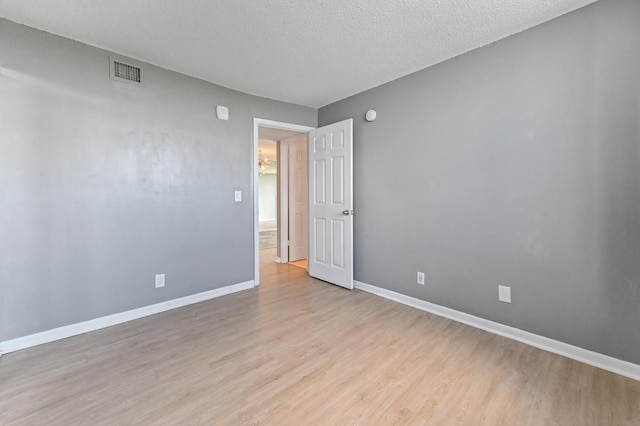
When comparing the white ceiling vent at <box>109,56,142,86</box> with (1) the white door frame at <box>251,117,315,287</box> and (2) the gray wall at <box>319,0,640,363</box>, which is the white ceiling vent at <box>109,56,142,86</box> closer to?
(1) the white door frame at <box>251,117,315,287</box>

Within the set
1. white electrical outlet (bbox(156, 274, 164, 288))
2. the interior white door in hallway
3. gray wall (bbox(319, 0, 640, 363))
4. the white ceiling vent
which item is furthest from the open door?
the white ceiling vent

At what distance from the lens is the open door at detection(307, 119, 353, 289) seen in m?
3.26

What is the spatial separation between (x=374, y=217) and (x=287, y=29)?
6.74 ft

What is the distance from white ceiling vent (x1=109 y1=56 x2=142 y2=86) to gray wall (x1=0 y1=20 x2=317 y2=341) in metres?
0.06

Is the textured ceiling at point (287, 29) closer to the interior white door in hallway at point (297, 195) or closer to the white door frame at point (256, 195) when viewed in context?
the white door frame at point (256, 195)

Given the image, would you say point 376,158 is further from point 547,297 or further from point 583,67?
point 547,297

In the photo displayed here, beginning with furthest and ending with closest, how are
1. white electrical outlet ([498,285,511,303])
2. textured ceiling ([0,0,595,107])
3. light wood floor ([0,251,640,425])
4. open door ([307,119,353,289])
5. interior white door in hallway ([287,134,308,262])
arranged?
interior white door in hallway ([287,134,308,262]), open door ([307,119,353,289]), white electrical outlet ([498,285,511,303]), textured ceiling ([0,0,595,107]), light wood floor ([0,251,640,425])

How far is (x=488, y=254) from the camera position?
2.27 metres

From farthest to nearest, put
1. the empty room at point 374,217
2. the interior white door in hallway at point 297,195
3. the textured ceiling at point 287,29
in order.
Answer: the interior white door in hallway at point 297,195 < the textured ceiling at point 287,29 < the empty room at point 374,217

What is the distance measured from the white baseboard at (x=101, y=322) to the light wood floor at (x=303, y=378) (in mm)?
93

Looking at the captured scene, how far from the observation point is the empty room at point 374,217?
63.2 inches

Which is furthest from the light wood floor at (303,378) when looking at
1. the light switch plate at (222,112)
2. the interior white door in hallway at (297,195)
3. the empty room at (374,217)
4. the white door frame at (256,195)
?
the interior white door in hallway at (297,195)

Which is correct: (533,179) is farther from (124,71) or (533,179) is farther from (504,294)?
(124,71)

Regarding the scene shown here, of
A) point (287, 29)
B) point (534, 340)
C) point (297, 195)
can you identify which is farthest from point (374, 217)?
point (287, 29)
